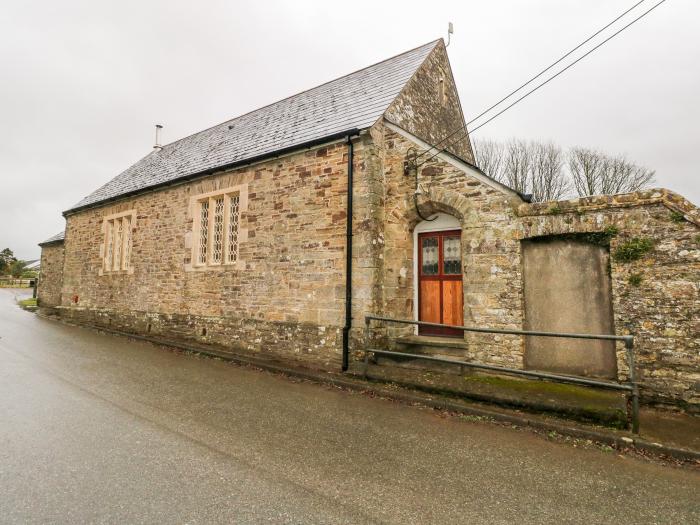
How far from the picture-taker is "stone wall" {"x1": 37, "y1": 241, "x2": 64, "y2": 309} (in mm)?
19750

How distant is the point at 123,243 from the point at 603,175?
27.1 metres

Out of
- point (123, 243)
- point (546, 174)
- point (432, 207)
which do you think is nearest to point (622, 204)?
point (432, 207)

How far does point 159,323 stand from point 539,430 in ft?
35.5

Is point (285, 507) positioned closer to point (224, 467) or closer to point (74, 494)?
point (224, 467)

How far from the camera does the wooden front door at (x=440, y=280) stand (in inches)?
297

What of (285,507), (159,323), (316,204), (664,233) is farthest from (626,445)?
(159,323)

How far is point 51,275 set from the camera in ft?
67.7

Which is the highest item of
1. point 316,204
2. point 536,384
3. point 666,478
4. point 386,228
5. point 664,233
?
point 316,204

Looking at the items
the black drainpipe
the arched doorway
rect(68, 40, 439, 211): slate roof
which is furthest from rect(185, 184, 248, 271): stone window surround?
the arched doorway

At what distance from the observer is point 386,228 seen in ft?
25.5

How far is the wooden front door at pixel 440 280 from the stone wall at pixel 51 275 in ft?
67.2

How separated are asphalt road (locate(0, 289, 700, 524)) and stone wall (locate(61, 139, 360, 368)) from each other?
2.34 m

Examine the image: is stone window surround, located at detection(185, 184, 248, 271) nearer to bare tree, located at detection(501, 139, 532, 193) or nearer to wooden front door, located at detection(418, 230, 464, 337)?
wooden front door, located at detection(418, 230, 464, 337)

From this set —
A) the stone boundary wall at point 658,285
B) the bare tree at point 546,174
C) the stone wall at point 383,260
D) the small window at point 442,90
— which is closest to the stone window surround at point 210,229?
the stone wall at point 383,260
